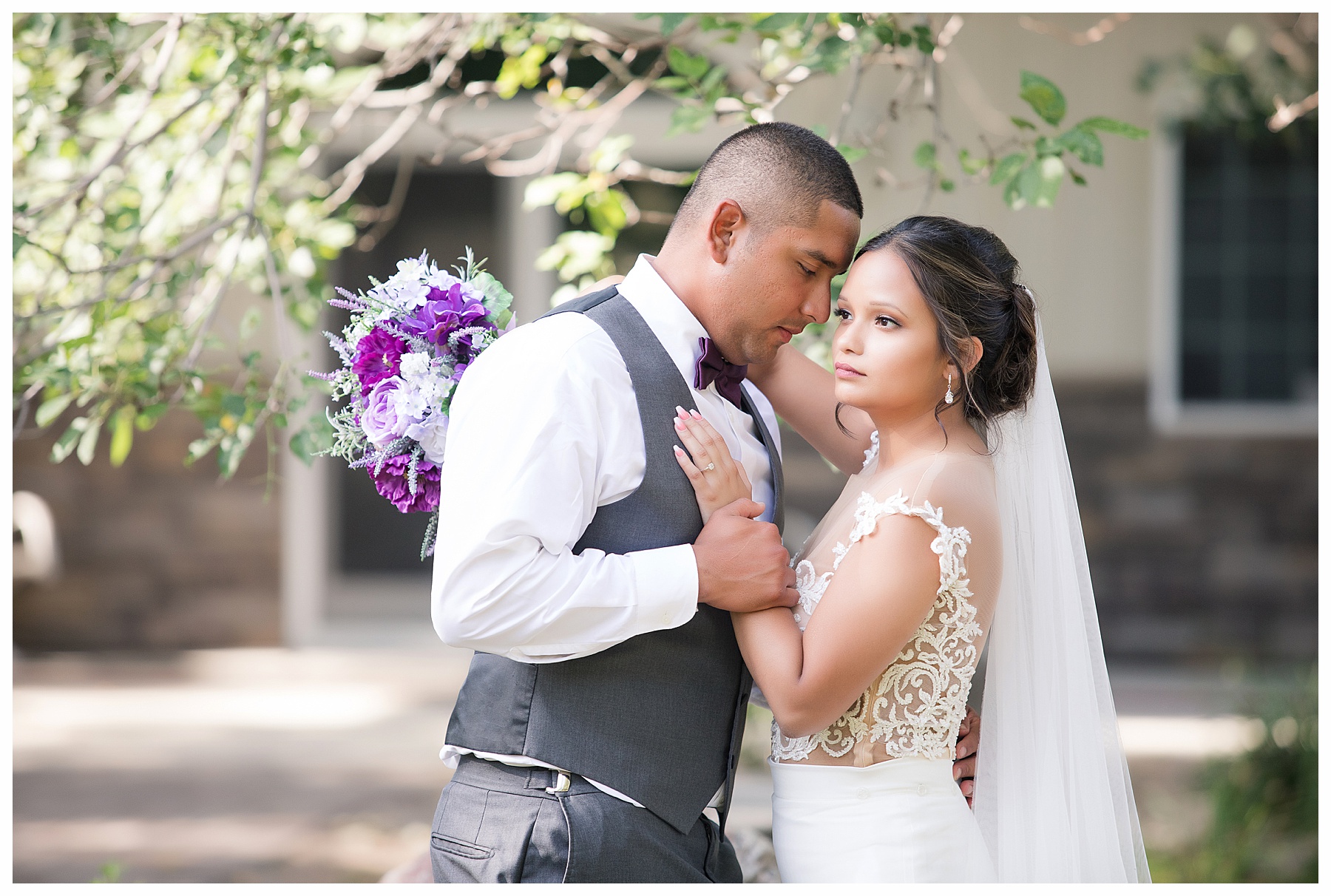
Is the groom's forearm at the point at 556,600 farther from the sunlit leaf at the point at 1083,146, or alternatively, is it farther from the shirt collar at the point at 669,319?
→ the sunlit leaf at the point at 1083,146

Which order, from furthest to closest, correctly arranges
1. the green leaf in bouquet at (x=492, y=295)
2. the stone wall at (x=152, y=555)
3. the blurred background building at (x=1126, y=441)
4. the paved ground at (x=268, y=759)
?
the stone wall at (x=152, y=555)
the blurred background building at (x=1126, y=441)
the paved ground at (x=268, y=759)
the green leaf in bouquet at (x=492, y=295)

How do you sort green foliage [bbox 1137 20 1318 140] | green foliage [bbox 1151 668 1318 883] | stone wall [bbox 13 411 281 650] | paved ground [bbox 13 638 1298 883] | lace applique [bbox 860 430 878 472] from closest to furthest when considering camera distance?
lace applique [bbox 860 430 878 472] < green foliage [bbox 1151 668 1318 883] < paved ground [bbox 13 638 1298 883] < green foliage [bbox 1137 20 1318 140] < stone wall [bbox 13 411 281 650]

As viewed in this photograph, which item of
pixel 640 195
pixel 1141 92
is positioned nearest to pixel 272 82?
pixel 640 195

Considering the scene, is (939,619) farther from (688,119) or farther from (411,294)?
(688,119)

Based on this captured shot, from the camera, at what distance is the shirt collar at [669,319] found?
2.20 m

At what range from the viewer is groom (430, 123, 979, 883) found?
192cm

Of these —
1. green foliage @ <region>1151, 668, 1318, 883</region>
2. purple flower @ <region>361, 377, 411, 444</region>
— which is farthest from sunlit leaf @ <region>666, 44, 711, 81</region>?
green foliage @ <region>1151, 668, 1318, 883</region>

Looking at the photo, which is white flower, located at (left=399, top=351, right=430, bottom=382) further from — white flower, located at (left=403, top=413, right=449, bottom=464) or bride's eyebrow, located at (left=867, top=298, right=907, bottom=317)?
bride's eyebrow, located at (left=867, top=298, right=907, bottom=317)

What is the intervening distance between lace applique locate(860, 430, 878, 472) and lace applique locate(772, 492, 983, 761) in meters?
0.28

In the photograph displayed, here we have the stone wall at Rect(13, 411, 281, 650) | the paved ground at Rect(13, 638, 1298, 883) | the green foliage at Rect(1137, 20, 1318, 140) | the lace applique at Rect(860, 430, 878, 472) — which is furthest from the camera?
the stone wall at Rect(13, 411, 281, 650)

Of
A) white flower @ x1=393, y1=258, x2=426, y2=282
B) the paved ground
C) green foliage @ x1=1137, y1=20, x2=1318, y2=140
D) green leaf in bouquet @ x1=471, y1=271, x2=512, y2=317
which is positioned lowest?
the paved ground

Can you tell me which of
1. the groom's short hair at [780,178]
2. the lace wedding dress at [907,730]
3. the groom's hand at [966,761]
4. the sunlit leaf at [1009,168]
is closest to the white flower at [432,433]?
the groom's short hair at [780,178]

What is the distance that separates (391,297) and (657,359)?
21.6 inches

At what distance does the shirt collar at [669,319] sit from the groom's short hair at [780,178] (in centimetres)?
17
